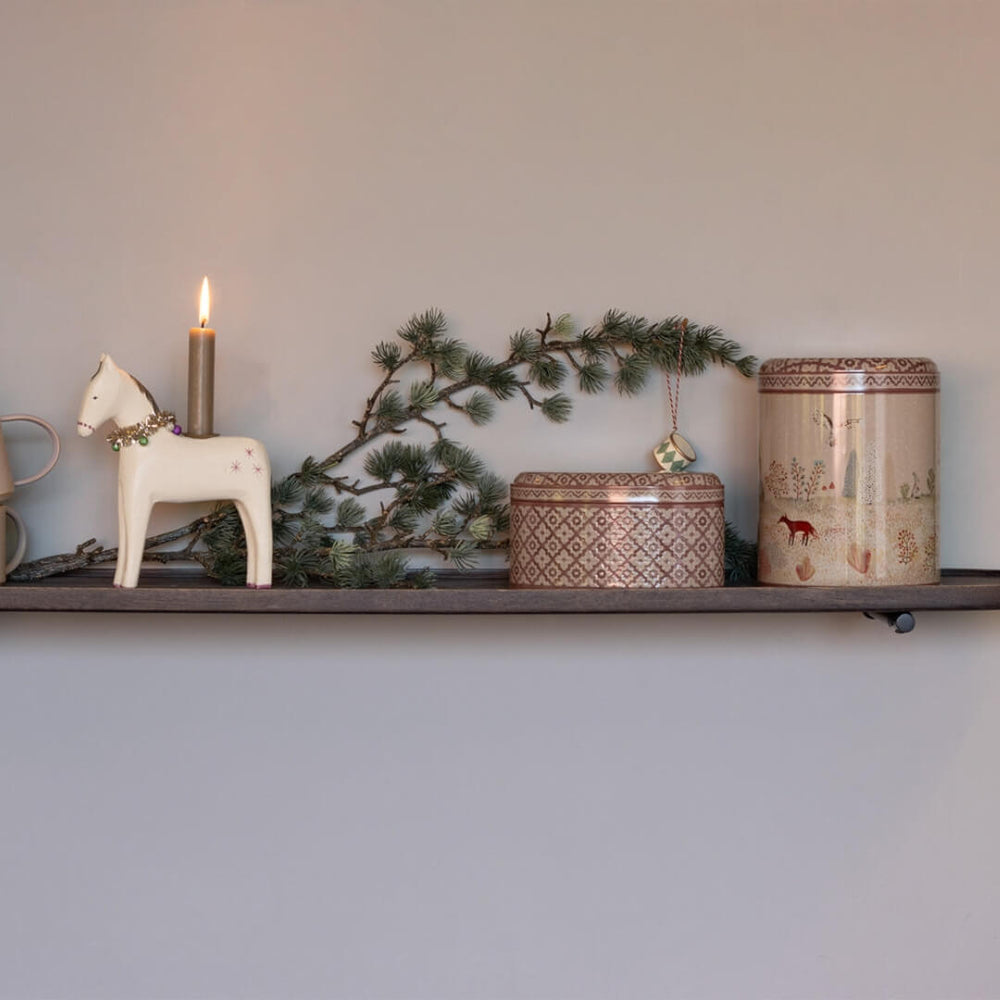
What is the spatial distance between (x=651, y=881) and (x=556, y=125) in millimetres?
581

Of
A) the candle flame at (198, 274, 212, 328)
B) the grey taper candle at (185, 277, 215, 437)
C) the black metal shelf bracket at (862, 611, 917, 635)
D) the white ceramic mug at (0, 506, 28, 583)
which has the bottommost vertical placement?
the black metal shelf bracket at (862, 611, 917, 635)

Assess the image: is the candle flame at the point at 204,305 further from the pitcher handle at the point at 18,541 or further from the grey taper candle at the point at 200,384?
the pitcher handle at the point at 18,541

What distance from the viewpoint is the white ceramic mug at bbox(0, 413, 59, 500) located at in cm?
91

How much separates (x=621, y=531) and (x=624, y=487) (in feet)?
0.10

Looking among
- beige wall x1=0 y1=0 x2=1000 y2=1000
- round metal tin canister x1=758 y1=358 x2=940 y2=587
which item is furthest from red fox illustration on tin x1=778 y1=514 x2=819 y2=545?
beige wall x1=0 y1=0 x2=1000 y2=1000

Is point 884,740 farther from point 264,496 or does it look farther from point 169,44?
point 169,44

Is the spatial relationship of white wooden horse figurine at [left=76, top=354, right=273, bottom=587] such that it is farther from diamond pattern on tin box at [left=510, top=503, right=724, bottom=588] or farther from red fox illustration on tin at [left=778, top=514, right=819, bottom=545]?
red fox illustration on tin at [left=778, top=514, right=819, bottom=545]

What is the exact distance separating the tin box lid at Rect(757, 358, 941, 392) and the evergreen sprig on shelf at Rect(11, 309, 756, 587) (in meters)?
0.08

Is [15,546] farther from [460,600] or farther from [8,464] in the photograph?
[460,600]

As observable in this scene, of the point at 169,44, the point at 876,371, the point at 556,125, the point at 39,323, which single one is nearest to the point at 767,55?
the point at 556,125

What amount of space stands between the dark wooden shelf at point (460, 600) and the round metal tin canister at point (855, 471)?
0.02m

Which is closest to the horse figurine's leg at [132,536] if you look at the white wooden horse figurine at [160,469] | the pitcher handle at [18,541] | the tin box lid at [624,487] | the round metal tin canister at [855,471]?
the white wooden horse figurine at [160,469]

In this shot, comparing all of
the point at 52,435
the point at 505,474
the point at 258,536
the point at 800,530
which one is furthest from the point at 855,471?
the point at 52,435

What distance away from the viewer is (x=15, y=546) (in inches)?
38.1
